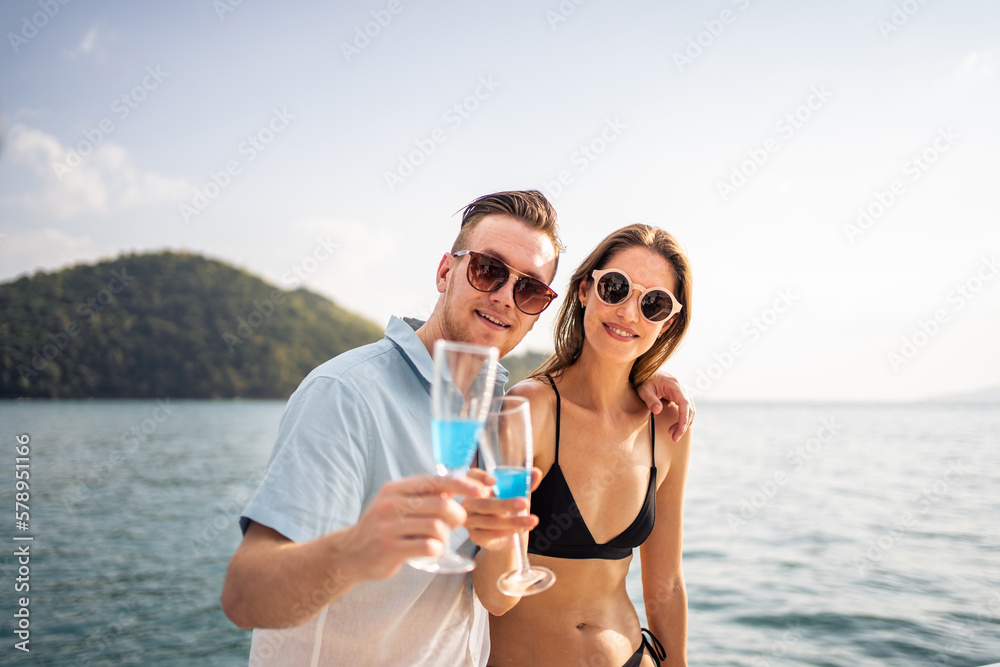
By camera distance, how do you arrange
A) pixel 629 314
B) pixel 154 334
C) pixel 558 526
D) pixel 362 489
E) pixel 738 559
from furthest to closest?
pixel 154 334 → pixel 738 559 → pixel 629 314 → pixel 558 526 → pixel 362 489

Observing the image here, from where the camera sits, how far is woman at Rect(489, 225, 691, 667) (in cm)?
300

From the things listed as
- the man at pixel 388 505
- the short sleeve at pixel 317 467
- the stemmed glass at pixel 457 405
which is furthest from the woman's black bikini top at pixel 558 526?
the stemmed glass at pixel 457 405

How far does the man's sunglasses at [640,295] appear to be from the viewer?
3184 millimetres

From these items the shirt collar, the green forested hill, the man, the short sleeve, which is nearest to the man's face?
the man

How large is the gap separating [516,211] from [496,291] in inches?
15.5

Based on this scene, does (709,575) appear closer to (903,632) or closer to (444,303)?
(903,632)

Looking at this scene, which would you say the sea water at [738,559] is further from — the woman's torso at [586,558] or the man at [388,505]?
the man at [388,505]

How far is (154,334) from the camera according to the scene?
264 ft

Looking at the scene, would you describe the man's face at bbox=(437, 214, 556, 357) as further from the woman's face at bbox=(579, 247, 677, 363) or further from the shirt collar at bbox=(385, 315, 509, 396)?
the woman's face at bbox=(579, 247, 677, 363)

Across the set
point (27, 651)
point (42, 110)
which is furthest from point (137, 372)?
point (27, 651)

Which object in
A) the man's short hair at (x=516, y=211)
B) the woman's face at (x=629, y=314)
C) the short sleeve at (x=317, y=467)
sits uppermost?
the man's short hair at (x=516, y=211)

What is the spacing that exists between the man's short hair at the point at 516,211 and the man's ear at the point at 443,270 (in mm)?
47

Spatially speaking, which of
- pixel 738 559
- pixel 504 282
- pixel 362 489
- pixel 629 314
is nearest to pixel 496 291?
pixel 504 282

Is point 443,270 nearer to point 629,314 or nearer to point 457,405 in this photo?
point 629,314
